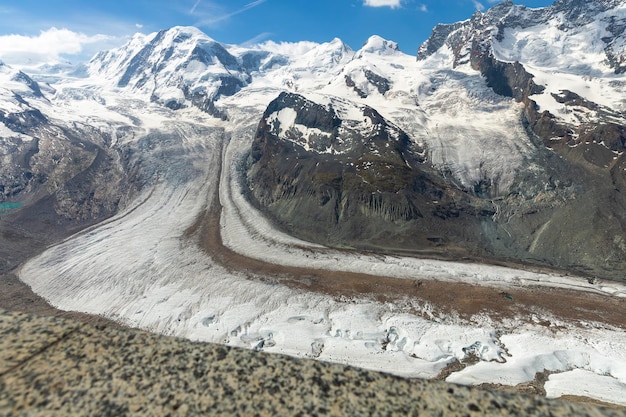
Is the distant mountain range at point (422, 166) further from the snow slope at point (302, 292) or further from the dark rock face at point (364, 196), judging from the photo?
the snow slope at point (302, 292)

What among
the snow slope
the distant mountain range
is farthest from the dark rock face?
the snow slope

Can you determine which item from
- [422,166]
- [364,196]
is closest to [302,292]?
[364,196]

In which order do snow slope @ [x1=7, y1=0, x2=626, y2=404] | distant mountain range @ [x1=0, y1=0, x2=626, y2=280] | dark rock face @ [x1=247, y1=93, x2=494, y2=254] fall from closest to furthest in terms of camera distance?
snow slope @ [x1=7, y1=0, x2=626, y2=404], distant mountain range @ [x1=0, y1=0, x2=626, y2=280], dark rock face @ [x1=247, y1=93, x2=494, y2=254]

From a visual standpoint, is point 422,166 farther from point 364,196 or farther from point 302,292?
point 302,292

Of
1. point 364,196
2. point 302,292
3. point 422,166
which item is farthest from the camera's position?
point 422,166

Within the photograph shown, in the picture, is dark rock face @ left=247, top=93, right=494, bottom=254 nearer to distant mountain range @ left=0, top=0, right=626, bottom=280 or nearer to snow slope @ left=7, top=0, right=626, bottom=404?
distant mountain range @ left=0, top=0, right=626, bottom=280

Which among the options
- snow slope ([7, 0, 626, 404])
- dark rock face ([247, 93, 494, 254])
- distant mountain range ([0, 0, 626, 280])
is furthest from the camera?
dark rock face ([247, 93, 494, 254])

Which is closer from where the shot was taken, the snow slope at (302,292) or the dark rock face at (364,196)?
the snow slope at (302,292)

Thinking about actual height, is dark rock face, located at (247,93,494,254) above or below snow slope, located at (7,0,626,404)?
above

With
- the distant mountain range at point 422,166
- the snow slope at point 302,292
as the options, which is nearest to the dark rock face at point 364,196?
the distant mountain range at point 422,166
